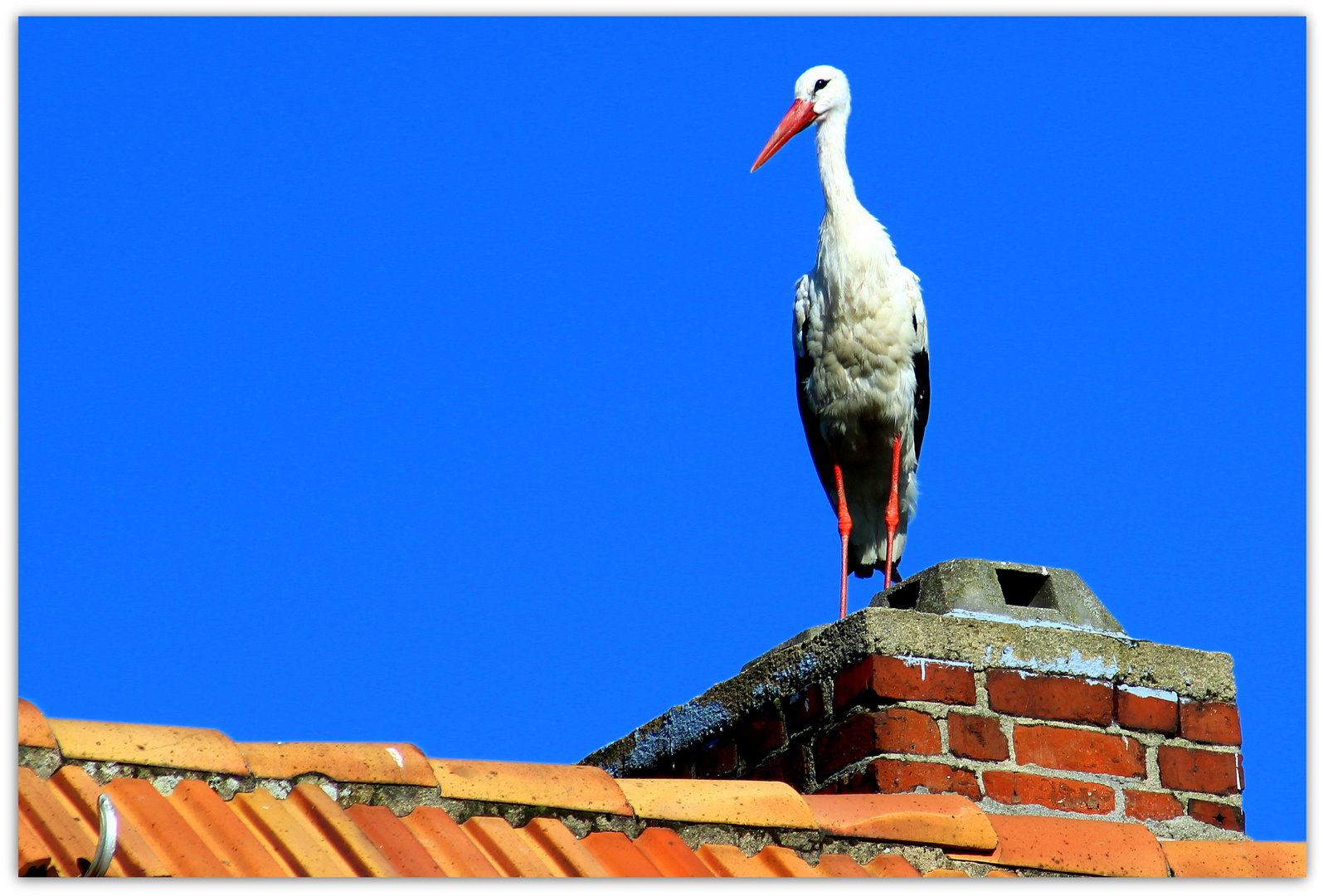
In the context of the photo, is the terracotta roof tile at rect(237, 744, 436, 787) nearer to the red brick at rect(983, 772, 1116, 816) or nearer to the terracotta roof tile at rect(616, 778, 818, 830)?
the terracotta roof tile at rect(616, 778, 818, 830)

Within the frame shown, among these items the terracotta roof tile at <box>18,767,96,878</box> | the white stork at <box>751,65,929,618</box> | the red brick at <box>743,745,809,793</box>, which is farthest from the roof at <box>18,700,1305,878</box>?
the white stork at <box>751,65,929,618</box>

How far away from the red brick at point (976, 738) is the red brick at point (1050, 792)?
0.15 ft

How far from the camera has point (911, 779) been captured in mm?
4000

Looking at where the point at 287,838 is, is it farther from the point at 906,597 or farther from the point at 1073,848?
the point at 906,597

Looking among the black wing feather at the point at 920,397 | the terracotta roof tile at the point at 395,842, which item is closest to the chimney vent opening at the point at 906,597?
the terracotta roof tile at the point at 395,842

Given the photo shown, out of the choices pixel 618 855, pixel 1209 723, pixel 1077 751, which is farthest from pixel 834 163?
pixel 618 855

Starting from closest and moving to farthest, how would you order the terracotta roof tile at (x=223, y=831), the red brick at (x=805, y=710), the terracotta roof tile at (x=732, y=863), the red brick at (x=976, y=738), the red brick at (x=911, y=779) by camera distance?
the terracotta roof tile at (x=223, y=831) < the terracotta roof tile at (x=732, y=863) < the red brick at (x=911, y=779) < the red brick at (x=976, y=738) < the red brick at (x=805, y=710)

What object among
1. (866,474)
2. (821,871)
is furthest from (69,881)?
(866,474)

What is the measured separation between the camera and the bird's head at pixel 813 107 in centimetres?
867

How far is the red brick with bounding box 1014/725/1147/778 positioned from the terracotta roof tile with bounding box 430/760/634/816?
1.08 meters

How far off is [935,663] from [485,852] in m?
1.28

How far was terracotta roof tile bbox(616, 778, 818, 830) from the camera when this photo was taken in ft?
11.8

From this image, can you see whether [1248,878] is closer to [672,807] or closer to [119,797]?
[672,807]

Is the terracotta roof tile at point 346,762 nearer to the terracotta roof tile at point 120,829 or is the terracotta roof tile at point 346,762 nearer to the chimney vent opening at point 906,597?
the terracotta roof tile at point 120,829
